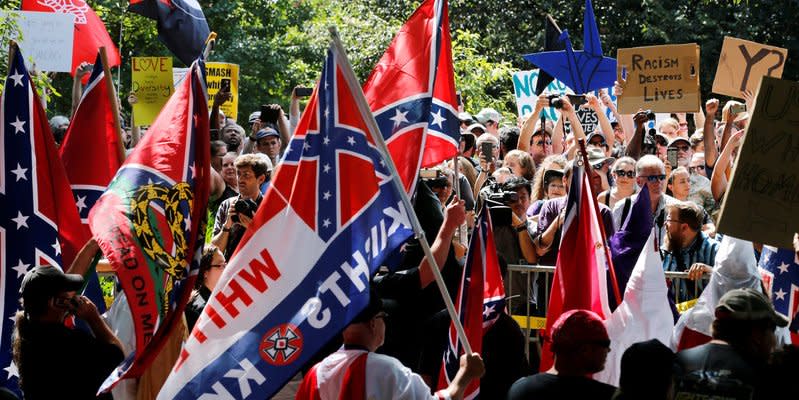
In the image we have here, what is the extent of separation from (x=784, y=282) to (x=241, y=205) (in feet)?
11.6

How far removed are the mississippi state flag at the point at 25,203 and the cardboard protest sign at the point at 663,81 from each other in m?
6.68

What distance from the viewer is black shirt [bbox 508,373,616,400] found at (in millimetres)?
5488

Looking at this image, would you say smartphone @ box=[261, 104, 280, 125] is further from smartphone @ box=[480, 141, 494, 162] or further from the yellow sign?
the yellow sign

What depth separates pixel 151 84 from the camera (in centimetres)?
1243

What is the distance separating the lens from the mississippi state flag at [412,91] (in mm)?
7855

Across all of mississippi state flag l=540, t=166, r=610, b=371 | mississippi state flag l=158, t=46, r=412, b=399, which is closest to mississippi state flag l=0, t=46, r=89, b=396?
mississippi state flag l=158, t=46, r=412, b=399

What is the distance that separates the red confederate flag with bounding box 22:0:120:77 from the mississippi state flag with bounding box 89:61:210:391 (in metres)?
6.04

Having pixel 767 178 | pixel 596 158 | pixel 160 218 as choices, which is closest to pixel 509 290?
pixel 596 158

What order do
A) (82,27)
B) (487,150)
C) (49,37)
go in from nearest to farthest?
(49,37) < (487,150) < (82,27)

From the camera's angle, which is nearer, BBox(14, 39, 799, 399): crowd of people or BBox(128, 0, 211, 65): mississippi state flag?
BBox(14, 39, 799, 399): crowd of people

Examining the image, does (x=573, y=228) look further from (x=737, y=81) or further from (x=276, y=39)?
(x=276, y=39)

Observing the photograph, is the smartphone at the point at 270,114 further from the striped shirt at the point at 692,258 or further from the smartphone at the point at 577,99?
the striped shirt at the point at 692,258

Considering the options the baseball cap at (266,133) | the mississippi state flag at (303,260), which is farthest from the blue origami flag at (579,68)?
the mississippi state flag at (303,260)

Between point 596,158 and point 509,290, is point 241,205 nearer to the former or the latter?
point 509,290
